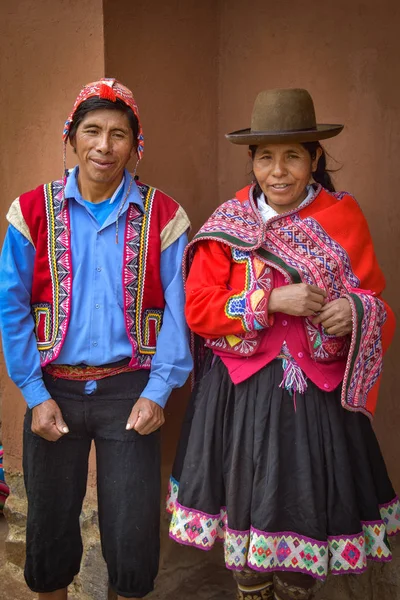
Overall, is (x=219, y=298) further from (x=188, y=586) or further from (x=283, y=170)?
(x=188, y=586)

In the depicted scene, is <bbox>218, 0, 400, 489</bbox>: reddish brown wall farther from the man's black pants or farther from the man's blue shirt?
the man's black pants

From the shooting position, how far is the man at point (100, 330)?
288 centimetres

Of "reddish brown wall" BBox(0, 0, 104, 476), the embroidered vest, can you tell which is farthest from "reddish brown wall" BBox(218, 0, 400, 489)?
the embroidered vest

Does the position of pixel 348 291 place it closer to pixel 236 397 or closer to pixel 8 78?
A: pixel 236 397

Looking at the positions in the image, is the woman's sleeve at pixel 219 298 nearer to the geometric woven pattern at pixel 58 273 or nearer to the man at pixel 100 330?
the man at pixel 100 330

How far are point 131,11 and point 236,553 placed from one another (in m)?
2.22

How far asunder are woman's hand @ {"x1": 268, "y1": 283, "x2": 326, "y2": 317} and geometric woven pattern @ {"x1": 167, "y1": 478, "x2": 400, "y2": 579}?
776mm

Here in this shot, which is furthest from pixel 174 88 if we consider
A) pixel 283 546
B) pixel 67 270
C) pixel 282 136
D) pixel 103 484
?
pixel 283 546

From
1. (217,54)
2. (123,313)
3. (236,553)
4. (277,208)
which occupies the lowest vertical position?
(236,553)

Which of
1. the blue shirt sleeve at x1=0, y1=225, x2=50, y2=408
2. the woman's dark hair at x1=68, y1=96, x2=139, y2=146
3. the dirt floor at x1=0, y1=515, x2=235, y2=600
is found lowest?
the dirt floor at x1=0, y1=515, x2=235, y2=600

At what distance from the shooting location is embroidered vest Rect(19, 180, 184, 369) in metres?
2.88

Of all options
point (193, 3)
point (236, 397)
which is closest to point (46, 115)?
point (193, 3)

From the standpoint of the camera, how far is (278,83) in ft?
11.7

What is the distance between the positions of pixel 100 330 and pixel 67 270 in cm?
25
